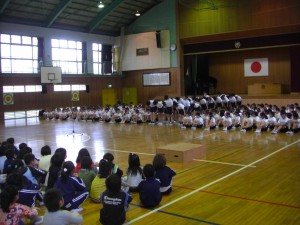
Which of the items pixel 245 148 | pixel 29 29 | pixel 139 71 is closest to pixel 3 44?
pixel 29 29

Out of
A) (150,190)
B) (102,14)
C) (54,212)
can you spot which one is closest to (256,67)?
(102,14)

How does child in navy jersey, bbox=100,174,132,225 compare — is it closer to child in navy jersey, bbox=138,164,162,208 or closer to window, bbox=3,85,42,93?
child in navy jersey, bbox=138,164,162,208

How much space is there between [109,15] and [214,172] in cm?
2229

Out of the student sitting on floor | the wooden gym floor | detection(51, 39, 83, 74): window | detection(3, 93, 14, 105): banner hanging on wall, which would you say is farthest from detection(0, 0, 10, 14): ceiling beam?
the student sitting on floor

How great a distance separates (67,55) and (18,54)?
4032 mm

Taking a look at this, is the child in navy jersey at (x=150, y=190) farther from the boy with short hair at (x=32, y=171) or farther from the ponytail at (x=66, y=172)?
the boy with short hair at (x=32, y=171)

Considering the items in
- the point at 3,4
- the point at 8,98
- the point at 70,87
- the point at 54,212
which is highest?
the point at 3,4

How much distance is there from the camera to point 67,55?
26641 millimetres

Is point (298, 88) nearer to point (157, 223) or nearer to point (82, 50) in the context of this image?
point (82, 50)

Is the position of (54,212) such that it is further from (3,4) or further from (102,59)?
(102,59)

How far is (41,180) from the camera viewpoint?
6.05m

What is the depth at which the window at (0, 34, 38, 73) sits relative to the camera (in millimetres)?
22938

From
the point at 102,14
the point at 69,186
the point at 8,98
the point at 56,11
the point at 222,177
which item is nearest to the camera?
the point at 69,186

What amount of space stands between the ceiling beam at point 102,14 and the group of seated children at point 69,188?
64.9 ft
